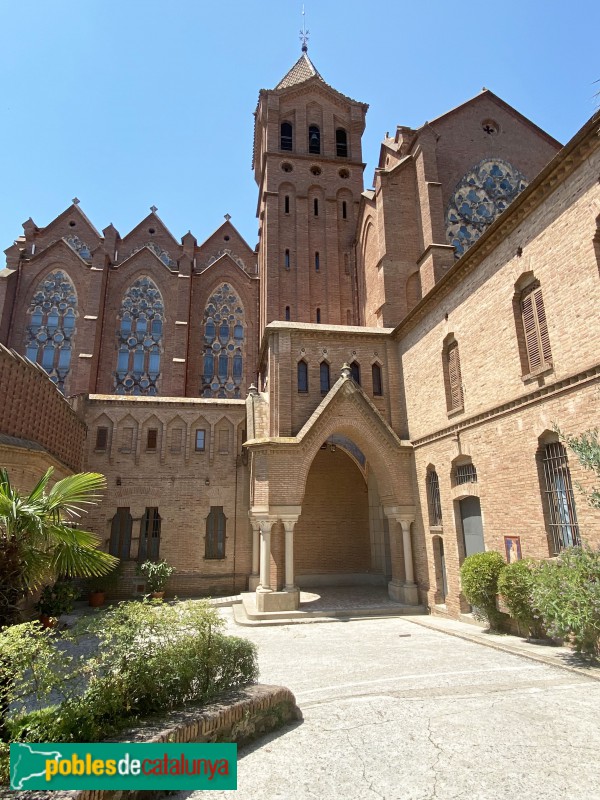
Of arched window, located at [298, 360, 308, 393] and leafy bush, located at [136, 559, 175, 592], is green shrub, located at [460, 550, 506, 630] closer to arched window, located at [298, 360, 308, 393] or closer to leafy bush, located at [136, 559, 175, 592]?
arched window, located at [298, 360, 308, 393]

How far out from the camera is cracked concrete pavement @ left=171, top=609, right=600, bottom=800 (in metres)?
4.44

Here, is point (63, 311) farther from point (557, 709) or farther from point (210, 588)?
point (557, 709)

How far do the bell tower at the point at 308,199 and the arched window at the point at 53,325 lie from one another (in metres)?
12.3

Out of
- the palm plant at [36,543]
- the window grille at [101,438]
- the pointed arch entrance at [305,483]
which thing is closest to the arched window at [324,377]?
the pointed arch entrance at [305,483]

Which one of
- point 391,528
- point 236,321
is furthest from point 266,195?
point 391,528

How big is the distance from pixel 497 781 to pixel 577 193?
32.9 ft

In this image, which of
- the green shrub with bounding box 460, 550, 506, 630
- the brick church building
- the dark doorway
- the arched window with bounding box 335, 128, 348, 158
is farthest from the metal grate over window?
the arched window with bounding box 335, 128, 348, 158

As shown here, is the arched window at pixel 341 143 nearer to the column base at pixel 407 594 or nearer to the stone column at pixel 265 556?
the stone column at pixel 265 556

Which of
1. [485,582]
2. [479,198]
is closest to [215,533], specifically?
[485,582]

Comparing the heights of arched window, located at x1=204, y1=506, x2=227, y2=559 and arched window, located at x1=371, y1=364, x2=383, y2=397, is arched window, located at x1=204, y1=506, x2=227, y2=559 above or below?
below

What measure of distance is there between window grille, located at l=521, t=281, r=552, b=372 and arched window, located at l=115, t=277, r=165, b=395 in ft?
77.5

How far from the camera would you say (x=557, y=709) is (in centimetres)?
627

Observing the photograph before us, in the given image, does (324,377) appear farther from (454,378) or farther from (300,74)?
(300,74)

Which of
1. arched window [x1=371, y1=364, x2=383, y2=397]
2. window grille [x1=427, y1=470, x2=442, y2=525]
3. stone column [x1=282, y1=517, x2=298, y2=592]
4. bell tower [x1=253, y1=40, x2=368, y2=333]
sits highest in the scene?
bell tower [x1=253, y1=40, x2=368, y2=333]
